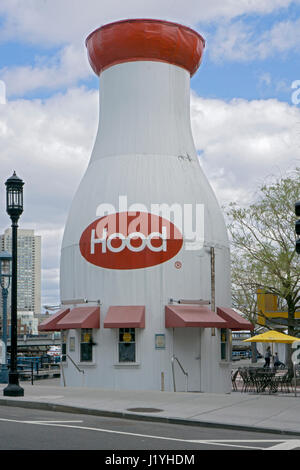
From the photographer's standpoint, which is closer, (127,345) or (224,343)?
(127,345)

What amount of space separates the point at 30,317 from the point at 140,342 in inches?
6403

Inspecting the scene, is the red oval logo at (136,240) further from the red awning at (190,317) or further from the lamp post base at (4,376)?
the lamp post base at (4,376)

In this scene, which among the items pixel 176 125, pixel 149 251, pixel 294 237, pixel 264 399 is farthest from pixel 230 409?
pixel 294 237

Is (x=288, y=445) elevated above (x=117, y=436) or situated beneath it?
situated beneath

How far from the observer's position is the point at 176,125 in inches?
977

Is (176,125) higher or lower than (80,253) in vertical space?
higher

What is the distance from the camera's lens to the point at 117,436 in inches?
443

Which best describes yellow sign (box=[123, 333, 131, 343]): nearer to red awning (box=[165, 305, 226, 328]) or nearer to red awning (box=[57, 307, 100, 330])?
red awning (box=[57, 307, 100, 330])

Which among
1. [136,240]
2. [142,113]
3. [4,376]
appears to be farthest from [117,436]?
[142,113]

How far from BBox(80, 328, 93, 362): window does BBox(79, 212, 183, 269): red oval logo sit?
8.18 feet

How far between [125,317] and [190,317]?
220 cm

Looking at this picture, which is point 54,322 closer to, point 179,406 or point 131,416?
point 179,406
